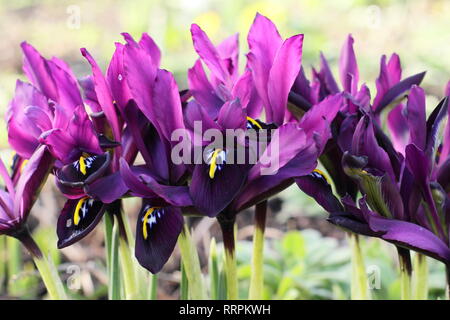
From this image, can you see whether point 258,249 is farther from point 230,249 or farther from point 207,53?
point 207,53

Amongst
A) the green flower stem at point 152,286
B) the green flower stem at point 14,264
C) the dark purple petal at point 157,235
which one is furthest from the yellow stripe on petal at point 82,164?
the green flower stem at point 14,264

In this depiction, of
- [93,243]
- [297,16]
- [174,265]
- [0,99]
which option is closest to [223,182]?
[174,265]

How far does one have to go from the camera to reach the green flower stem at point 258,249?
40.1 inches

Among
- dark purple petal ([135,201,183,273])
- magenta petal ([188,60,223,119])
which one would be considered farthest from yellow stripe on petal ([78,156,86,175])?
magenta petal ([188,60,223,119])

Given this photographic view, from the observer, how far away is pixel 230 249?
0.98 m

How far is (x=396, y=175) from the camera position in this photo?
0.97m

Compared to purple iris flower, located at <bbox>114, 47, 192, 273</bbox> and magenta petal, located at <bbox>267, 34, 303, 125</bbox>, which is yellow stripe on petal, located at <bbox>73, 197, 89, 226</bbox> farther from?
magenta petal, located at <bbox>267, 34, 303, 125</bbox>

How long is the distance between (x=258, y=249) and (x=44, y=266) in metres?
0.37

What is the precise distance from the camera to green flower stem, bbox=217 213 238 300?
957mm

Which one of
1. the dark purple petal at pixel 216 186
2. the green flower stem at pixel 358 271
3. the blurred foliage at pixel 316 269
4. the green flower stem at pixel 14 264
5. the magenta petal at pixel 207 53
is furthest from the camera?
the green flower stem at pixel 14 264

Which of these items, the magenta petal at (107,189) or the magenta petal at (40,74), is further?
the magenta petal at (40,74)

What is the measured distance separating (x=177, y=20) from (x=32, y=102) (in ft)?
8.90

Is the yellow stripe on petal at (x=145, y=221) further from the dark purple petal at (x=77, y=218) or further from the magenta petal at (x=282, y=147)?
the magenta petal at (x=282, y=147)

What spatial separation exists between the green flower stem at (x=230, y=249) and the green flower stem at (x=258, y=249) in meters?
0.05
